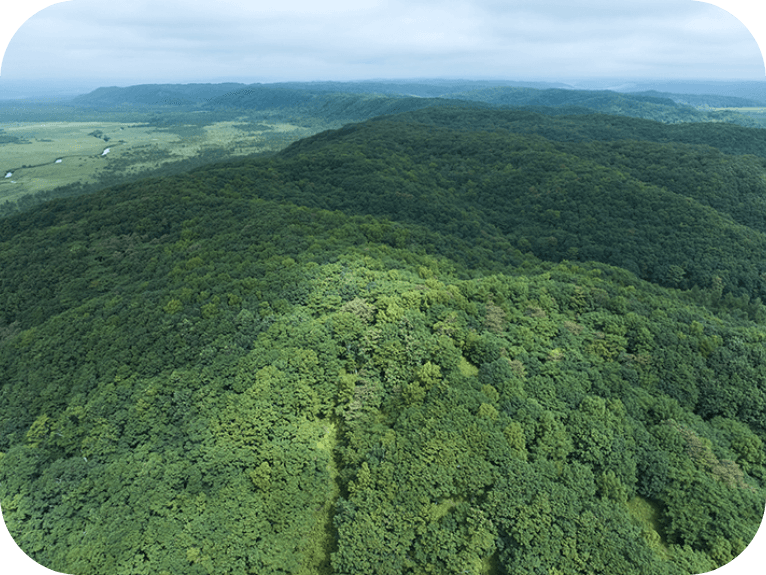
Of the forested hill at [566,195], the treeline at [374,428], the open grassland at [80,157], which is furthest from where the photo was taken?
the open grassland at [80,157]

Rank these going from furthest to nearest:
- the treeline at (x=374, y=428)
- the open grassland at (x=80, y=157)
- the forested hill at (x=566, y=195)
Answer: the open grassland at (x=80, y=157), the forested hill at (x=566, y=195), the treeline at (x=374, y=428)

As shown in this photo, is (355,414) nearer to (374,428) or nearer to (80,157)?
(374,428)

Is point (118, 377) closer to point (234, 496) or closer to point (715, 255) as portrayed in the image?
point (234, 496)

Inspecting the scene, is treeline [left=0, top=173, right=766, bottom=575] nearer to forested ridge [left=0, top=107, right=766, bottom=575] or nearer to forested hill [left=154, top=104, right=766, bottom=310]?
forested ridge [left=0, top=107, right=766, bottom=575]

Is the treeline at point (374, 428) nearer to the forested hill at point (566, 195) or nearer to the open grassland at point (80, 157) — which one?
the forested hill at point (566, 195)

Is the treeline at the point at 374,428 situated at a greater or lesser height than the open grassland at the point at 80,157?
greater

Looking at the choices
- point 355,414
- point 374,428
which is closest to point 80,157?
point 355,414

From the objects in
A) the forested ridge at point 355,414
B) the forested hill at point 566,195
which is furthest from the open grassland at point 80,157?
the forested ridge at point 355,414

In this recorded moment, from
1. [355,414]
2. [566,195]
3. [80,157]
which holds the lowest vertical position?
[80,157]

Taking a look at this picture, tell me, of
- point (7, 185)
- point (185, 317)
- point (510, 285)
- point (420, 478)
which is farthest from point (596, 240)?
point (7, 185)
